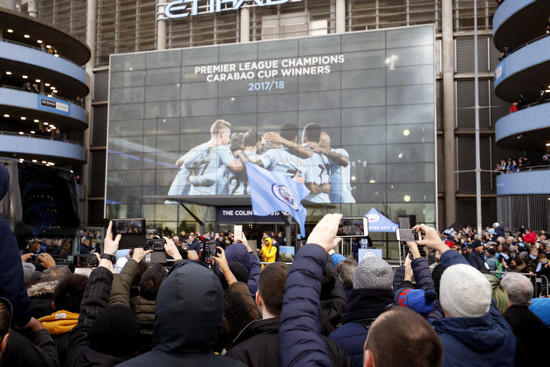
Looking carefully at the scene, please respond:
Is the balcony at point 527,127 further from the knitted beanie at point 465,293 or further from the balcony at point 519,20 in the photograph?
the knitted beanie at point 465,293

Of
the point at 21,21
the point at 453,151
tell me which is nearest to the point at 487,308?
the point at 453,151

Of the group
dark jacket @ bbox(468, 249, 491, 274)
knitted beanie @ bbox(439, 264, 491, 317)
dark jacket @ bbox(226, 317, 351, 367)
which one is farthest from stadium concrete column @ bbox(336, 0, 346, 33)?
dark jacket @ bbox(226, 317, 351, 367)

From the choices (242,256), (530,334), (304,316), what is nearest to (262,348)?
(304,316)

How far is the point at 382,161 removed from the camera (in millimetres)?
Result: 29891

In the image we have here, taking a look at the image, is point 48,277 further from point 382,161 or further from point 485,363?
point 382,161

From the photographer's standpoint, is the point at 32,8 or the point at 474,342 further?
the point at 32,8

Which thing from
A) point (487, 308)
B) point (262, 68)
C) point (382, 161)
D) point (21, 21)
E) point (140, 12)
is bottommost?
point (487, 308)

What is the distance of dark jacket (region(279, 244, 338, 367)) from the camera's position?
187 centimetres

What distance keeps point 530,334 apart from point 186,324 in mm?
3537

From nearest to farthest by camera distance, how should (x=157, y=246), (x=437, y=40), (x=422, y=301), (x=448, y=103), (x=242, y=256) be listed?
1. (x=422, y=301)
2. (x=157, y=246)
3. (x=242, y=256)
4. (x=448, y=103)
5. (x=437, y=40)

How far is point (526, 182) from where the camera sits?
2412cm

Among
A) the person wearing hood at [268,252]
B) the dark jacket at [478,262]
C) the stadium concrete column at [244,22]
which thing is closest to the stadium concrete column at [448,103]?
the stadium concrete column at [244,22]

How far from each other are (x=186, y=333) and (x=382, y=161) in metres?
29.1

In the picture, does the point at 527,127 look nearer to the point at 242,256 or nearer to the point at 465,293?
the point at 242,256
